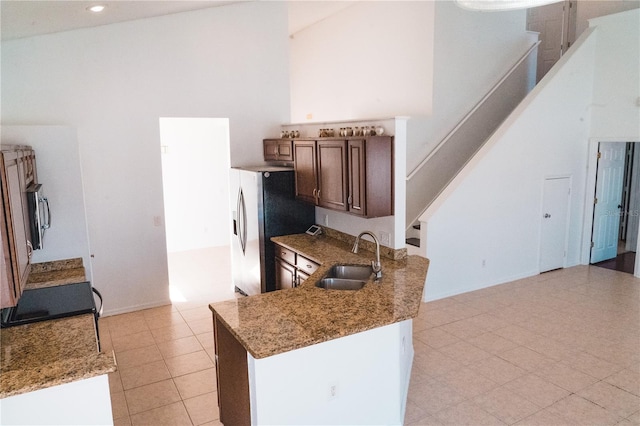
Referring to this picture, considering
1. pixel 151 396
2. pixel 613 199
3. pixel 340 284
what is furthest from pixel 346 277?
pixel 613 199

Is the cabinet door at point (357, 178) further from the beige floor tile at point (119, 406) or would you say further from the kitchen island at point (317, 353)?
the beige floor tile at point (119, 406)

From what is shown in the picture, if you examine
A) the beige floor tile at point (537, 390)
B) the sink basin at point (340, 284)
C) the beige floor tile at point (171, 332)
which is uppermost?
the sink basin at point (340, 284)

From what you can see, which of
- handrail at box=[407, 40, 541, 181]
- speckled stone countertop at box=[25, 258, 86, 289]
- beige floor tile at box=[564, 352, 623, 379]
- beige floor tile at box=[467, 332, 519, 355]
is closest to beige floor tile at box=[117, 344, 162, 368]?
speckled stone countertop at box=[25, 258, 86, 289]

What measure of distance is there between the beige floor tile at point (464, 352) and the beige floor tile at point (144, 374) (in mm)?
2657

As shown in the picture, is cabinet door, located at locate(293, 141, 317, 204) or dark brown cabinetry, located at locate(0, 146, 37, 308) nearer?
dark brown cabinetry, located at locate(0, 146, 37, 308)

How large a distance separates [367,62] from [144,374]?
612 centimetres

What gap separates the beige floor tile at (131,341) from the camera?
460 centimetres

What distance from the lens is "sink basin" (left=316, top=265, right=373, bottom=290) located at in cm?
367

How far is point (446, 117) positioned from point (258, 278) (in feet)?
12.6

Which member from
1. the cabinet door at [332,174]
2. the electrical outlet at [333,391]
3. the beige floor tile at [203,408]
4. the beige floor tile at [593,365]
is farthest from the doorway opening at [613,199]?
the beige floor tile at [203,408]

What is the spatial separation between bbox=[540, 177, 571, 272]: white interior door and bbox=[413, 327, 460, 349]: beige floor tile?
2.99 m

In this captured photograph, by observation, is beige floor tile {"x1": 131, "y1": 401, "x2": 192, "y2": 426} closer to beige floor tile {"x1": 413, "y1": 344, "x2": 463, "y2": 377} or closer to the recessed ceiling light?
beige floor tile {"x1": 413, "y1": 344, "x2": 463, "y2": 377}

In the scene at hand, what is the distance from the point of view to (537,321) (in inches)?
200

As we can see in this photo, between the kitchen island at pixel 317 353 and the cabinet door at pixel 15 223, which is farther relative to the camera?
the kitchen island at pixel 317 353
